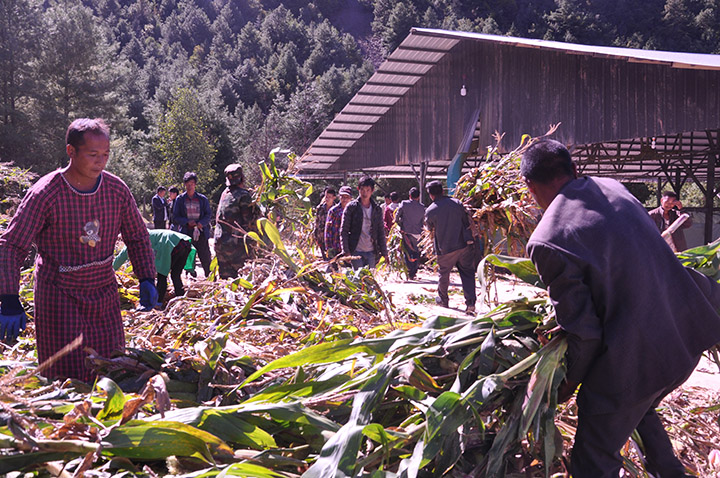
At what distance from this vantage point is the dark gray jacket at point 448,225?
24.4 feet

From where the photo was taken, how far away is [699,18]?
63750 millimetres

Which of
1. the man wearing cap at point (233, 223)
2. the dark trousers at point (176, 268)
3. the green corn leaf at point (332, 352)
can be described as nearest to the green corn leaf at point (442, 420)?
the green corn leaf at point (332, 352)

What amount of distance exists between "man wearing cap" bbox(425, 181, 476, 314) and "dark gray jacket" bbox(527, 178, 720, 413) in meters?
5.00

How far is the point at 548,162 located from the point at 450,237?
17.2 feet

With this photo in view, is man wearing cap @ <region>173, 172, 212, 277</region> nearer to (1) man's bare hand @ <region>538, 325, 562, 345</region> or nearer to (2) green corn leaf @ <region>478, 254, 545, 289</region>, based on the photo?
(2) green corn leaf @ <region>478, 254, 545, 289</region>

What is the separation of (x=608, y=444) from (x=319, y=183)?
37928 millimetres

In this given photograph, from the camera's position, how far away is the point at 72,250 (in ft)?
9.68

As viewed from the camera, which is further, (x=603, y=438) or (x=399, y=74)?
(x=399, y=74)

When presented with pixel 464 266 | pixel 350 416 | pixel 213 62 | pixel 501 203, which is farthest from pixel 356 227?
pixel 213 62

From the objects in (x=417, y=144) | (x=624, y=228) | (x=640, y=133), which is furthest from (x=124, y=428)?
(x=417, y=144)

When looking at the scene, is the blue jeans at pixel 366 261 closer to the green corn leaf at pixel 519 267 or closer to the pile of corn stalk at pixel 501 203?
the pile of corn stalk at pixel 501 203

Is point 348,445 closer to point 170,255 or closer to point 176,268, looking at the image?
point 170,255

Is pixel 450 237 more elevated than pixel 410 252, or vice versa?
pixel 450 237

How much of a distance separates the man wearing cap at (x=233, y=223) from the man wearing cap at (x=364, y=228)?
130 cm
